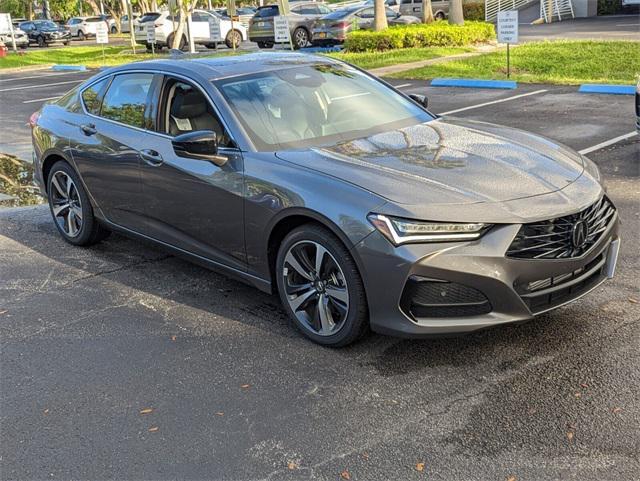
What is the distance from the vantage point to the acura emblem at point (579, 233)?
3752 mm

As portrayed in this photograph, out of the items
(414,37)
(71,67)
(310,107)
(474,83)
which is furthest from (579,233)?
(71,67)

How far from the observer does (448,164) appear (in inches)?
162

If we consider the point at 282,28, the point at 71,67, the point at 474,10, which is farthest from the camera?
the point at 474,10

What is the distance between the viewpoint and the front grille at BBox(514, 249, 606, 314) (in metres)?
3.68

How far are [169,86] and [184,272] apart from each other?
139 centimetres

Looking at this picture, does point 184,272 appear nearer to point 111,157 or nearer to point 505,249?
point 111,157

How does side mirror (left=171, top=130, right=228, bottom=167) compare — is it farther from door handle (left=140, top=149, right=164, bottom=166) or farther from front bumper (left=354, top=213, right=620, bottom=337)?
front bumper (left=354, top=213, right=620, bottom=337)

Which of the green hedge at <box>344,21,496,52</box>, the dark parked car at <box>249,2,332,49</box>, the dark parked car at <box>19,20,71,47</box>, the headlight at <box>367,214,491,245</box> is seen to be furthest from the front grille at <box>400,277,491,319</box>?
the dark parked car at <box>19,20,71,47</box>

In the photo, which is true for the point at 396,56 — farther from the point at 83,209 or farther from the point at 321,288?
the point at 321,288

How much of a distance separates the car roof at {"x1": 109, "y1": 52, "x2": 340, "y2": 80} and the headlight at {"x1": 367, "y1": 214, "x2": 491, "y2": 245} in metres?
1.96

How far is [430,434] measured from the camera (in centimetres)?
327

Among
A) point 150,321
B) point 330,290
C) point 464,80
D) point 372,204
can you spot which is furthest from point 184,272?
Answer: point 464,80

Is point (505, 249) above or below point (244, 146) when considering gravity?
below

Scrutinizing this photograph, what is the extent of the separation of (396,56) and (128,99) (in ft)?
51.6
